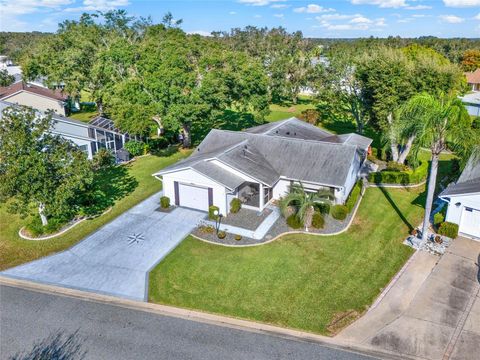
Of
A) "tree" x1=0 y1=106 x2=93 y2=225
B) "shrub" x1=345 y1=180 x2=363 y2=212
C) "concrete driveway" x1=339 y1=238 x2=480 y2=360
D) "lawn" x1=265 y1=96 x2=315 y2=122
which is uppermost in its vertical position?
"tree" x1=0 y1=106 x2=93 y2=225

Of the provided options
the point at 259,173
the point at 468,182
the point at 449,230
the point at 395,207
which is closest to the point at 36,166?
the point at 259,173

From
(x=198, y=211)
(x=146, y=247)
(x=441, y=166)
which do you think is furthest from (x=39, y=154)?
(x=441, y=166)

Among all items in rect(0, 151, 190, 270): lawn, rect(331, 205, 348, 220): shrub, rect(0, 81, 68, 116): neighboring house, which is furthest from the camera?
rect(0, 81, 68, 116): neighboring house

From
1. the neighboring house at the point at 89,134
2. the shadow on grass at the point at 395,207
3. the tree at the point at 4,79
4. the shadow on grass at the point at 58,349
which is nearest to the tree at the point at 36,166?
the shadow on grass at the point at 58,349

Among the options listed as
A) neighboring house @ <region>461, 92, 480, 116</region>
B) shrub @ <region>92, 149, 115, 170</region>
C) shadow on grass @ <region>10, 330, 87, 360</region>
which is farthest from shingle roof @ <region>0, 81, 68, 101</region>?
neighboring house @ <region>461, 92, 480, 116</region>

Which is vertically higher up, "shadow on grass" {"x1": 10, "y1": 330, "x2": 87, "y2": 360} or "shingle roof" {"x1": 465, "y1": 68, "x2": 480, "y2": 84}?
"shingle roof" {"x1": 465, "y1": 68, "x2": 480, "y2": 84}

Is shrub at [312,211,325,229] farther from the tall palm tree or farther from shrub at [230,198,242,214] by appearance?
the tall palm tree

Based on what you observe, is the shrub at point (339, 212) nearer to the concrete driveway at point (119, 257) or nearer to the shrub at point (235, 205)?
the shrub at point (235, 205)

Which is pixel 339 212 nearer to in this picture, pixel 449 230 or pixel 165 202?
pixel 449 230
